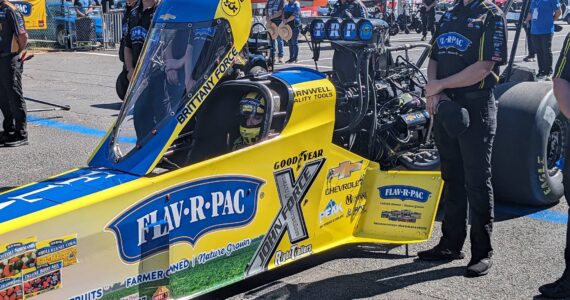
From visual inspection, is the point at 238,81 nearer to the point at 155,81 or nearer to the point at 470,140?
the point at 155,81

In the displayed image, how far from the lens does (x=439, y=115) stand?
4461mm

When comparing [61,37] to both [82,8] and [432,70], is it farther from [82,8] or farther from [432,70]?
[432,70]

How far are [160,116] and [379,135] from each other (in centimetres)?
208

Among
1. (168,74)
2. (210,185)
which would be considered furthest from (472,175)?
(168,74)

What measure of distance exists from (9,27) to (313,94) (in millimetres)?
5042

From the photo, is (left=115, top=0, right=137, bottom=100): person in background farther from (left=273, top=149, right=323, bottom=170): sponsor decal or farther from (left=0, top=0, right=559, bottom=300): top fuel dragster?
(left=273, top=149, right=323, bottom=170): sponsor decal

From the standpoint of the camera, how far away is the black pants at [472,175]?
178 inches

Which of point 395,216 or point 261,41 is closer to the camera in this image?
point 395,216

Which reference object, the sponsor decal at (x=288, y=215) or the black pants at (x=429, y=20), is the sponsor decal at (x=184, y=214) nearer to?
the sponsor decal at (x=288, y=215)

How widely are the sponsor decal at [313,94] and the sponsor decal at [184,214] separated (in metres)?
0.65

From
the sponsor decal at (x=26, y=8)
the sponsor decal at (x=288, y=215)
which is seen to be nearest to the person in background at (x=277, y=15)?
the sponsor decal at (x=26, y=8)

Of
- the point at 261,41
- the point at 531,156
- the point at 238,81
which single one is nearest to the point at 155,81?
the point at 238,81

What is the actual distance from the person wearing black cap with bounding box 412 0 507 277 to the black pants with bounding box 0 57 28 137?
5.50 meters

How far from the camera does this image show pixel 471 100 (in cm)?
453
